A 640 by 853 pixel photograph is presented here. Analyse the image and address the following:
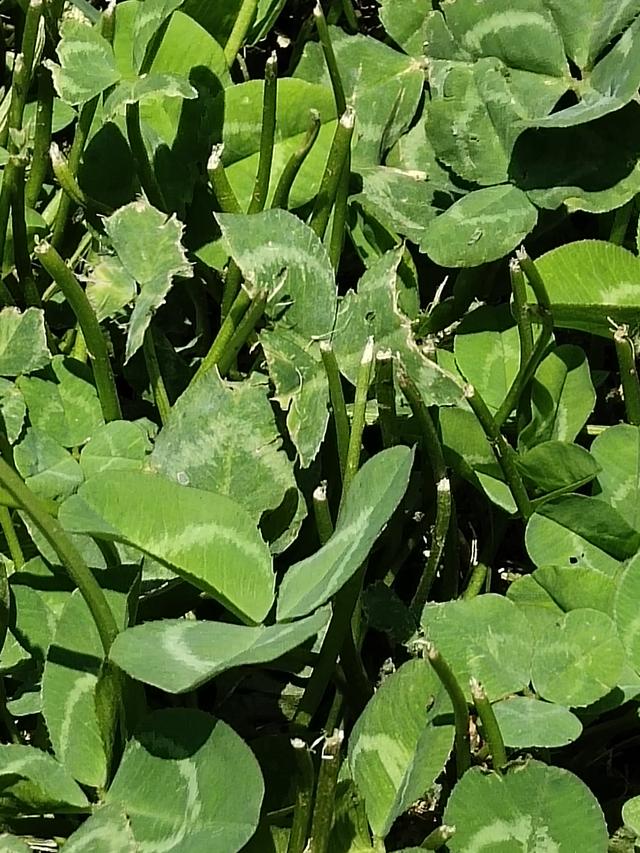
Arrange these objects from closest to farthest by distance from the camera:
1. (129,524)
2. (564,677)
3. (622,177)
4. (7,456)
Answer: (129,524), (564,677), (7,456), (622,177)

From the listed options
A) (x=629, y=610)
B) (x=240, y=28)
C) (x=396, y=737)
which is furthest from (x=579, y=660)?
(x=240, y=28)

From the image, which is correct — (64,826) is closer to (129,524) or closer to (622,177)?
(129,524)

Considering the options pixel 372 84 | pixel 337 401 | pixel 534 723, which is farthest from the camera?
pixel 372 84

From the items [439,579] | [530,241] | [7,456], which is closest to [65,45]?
[7,456]

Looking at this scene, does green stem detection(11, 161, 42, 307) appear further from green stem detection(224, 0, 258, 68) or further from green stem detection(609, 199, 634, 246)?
green stem detection(609, 199, 634, 246)

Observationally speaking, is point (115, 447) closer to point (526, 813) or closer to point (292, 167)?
point (292, 167)

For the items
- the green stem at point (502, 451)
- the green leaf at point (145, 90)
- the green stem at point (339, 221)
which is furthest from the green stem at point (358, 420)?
the green leaf at point (145, 90)

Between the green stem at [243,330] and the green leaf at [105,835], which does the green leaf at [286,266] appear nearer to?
the green stem at [243,330]
